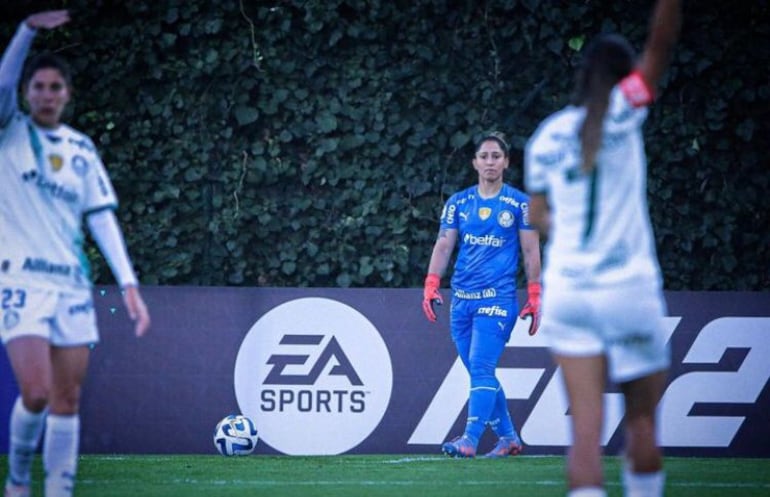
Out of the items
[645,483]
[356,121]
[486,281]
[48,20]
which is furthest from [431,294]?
[645,483]

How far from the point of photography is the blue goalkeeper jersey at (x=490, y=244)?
32.9 feet

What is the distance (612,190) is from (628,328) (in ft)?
1.53

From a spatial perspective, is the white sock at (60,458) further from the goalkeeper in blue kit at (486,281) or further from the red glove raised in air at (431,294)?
the red glove raised in air at (431,294)

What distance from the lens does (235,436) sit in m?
10.2

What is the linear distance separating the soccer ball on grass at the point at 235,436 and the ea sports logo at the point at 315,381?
56cm

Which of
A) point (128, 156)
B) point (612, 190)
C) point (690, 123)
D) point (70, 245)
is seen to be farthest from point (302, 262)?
point (612, 190)

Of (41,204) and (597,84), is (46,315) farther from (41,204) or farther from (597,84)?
(597,84)

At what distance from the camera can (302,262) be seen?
11773mm

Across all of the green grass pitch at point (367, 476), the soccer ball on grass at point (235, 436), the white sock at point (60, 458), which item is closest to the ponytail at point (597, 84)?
the white sock at point (60, 458)

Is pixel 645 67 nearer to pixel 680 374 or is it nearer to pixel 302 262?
pixel 680 374

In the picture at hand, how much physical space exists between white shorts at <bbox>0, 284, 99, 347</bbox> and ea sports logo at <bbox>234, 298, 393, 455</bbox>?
16.4 ft

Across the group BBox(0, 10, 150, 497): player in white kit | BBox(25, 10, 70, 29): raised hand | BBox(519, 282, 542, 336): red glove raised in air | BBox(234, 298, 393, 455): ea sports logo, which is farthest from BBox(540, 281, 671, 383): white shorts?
BBox(234, 298, 393, 455): ea sports logo

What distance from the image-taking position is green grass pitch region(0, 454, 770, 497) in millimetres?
7891

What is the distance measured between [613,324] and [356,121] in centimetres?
749
